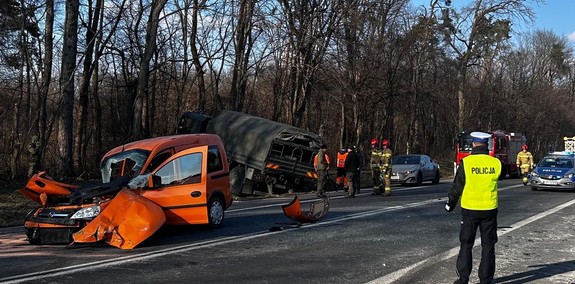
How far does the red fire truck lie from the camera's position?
1323 inches

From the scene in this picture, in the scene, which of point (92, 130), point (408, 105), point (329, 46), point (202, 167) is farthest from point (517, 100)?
point (202, 167)

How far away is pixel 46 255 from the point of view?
8.51 m

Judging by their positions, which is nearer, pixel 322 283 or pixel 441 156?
pixel 322 283

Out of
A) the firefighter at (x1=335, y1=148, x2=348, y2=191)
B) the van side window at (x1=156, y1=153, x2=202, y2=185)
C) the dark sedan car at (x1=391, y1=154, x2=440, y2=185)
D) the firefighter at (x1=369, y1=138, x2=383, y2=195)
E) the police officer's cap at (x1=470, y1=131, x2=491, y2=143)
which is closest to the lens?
the police officer's cap at (x1=470, y1=131, x2=491, y2=143)

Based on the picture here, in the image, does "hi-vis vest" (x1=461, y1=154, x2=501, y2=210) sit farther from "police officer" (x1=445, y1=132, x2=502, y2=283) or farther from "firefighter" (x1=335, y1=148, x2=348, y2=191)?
"firefighter" (x1=335, y1=148, x2=348, y2=191)

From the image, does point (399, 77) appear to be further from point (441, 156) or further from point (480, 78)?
point (480, 78)

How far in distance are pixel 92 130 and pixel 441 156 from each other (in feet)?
105

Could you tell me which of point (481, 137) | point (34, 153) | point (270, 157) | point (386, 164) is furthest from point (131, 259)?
point (270, 157)

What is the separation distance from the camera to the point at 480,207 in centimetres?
631

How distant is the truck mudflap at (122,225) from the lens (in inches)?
344

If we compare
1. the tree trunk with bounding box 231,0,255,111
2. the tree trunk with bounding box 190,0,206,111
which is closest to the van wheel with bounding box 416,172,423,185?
the tree trunk with bounding box 231,0,255,111

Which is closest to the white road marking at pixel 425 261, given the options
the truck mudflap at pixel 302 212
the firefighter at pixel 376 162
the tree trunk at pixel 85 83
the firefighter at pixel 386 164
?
the truck mudflap at pixel 302 212

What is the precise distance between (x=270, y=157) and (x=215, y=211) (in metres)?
9.10

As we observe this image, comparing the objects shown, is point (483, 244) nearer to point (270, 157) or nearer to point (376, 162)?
point (376, 162)
